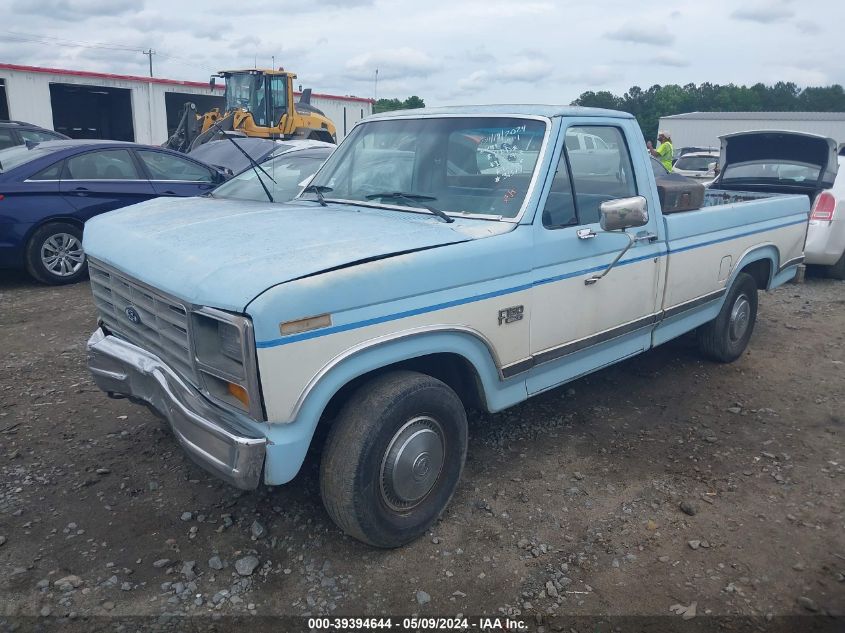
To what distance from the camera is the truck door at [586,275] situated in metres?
3.68

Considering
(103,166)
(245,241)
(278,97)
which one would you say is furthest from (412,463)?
(278,97)

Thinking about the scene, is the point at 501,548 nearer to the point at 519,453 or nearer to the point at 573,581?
the point at 573,581

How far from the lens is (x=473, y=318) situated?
3279mm

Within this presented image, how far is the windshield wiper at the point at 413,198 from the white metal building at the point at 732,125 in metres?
43.2

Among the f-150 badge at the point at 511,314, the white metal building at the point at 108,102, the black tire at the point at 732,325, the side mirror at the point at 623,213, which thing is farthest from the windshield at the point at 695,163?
the f-150 badge at the point at 511,314

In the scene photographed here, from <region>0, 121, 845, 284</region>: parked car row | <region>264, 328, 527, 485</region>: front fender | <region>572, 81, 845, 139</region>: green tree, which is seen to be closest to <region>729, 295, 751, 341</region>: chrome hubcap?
<region>0, 121, 845, 284</region>: parked car row

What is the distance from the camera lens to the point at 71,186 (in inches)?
316

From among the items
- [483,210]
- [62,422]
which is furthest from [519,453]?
[62,422]

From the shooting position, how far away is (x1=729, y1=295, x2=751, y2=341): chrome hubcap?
5.67 m

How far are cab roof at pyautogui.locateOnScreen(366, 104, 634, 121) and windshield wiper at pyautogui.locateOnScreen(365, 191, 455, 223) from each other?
63cm

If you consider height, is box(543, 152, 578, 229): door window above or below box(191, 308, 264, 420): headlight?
above

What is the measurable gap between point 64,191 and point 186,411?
6.25 m

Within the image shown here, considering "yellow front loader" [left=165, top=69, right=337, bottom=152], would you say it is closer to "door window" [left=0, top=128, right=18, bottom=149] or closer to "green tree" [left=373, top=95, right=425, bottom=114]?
"door window" [left=0, top=128, right=18, bottom=149]

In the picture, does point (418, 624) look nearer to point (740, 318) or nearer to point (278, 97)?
point (740, 318)
